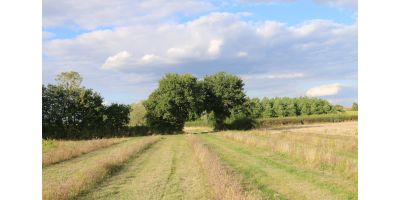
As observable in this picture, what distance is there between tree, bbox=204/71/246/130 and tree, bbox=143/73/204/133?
2.39m

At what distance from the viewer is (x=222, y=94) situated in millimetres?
34688

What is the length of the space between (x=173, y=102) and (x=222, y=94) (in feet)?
27.9

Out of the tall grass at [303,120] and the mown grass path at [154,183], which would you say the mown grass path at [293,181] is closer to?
the mown grass path at [154,183]

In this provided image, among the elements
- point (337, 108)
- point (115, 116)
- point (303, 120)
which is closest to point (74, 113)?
point (115, 116)

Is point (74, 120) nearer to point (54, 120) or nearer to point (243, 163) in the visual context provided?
point (54, 120)

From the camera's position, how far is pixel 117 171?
9.02 meters

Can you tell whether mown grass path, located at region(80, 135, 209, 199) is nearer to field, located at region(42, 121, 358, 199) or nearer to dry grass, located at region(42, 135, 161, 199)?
field, located at region(42, 121, 358, 199)

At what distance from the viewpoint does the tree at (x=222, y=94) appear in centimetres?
3431

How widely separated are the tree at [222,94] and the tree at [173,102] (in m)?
2.39

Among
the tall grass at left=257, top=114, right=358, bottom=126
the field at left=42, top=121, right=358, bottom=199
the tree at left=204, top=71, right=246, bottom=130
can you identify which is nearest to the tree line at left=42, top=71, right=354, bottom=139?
the tree at left=204, top=71, right=246, bottom=130

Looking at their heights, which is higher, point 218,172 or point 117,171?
point 218,172

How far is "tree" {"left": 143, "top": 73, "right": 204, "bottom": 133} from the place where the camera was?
30203 mm

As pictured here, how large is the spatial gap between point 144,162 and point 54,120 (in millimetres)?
23067
